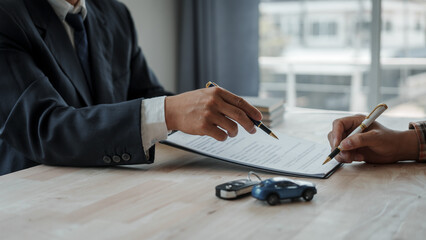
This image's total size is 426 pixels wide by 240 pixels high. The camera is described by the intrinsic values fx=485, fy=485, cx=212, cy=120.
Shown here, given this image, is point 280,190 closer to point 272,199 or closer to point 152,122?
point 272,199

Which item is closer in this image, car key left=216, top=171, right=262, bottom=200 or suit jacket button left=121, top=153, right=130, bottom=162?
car key left=216, top=171, right=262, bottom=200

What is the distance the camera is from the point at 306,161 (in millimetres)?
1056

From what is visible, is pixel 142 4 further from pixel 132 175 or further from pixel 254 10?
pixel 132 175

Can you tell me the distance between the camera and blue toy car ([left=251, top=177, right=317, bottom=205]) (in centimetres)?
78

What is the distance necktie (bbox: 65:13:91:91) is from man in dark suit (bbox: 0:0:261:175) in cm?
3

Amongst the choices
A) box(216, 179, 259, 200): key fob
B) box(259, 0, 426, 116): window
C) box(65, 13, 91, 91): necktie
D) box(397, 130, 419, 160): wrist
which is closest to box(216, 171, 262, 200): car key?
box(216, 179, 259, 200): key fob

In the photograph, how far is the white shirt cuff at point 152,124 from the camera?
3.37 ft

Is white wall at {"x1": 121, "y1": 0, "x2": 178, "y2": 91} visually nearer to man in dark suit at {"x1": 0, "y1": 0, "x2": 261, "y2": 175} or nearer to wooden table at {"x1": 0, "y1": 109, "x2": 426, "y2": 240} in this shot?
man in dark suit at {"x1": 0, "y1": 0, "x2": 261, "y2": 175}

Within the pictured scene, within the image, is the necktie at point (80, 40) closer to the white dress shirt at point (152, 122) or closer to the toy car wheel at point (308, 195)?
the white dress shirt at point (152, 122)

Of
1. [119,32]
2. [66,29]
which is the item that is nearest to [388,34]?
[119,32]

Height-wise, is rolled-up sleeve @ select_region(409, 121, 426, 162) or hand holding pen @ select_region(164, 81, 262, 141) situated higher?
hand holding pen @ select_region(164, 81, 262, 141)

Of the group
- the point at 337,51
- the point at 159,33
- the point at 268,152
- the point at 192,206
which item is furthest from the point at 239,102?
the point at 337,51

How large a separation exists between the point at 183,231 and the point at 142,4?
8.00ft

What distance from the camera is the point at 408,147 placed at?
3.48ft
